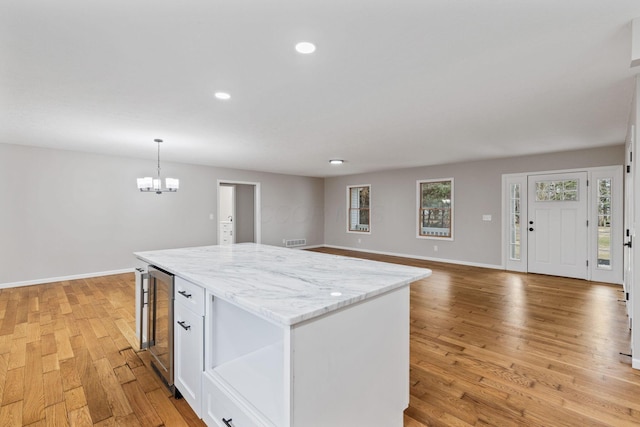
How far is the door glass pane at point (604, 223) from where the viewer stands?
5.05 metres

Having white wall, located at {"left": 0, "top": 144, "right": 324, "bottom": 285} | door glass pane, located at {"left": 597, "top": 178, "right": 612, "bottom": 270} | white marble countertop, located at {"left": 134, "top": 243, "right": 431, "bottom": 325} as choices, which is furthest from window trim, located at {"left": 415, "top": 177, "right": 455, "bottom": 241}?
white marble countertop, located at {"left": 134, "top": 243, "right": 431, "bottom": 325}

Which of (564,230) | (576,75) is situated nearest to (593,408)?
(576,75)

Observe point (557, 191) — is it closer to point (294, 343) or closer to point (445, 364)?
point (445, 364)

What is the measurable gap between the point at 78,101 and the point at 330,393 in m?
3.44

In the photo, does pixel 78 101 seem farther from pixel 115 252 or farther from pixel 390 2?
pixel 115 252

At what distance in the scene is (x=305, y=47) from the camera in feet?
6.57

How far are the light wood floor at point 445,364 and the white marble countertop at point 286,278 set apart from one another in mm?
884

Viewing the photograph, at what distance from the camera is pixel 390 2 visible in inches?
61.9

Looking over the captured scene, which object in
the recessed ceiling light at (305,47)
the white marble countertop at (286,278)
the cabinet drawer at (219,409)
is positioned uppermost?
the recessed ceiling light at (305,47)

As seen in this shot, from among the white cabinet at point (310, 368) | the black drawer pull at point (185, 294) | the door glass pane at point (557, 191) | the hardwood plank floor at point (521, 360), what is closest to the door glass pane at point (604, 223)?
the door glass pane at point (557, 191)

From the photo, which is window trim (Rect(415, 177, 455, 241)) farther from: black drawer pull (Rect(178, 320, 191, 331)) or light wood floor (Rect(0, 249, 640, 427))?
black drawer pull (Rect(178, 320, 191, 331))

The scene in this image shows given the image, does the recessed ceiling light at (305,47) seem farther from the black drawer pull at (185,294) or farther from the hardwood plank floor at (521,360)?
the hardwood plank floor at (521,360)

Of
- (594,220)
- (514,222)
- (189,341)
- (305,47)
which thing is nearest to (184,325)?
(189,341)

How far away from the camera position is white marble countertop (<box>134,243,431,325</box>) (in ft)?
4.14
